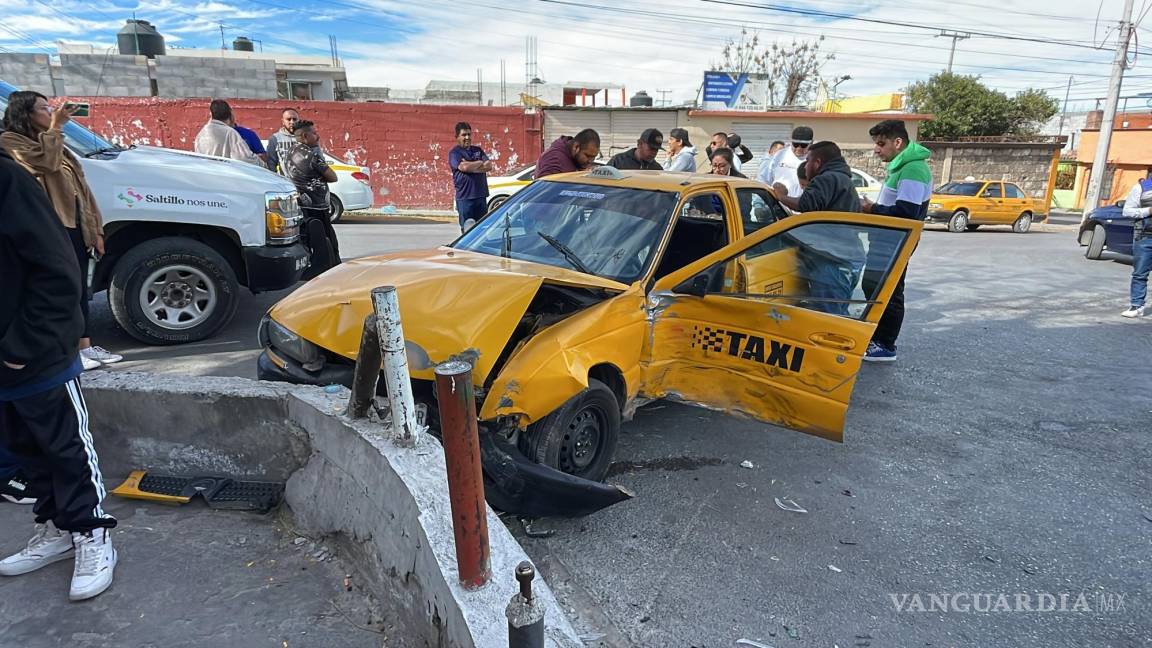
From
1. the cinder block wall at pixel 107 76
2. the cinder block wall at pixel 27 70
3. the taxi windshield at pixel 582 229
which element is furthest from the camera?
the cinder block wall at pixel 107 76

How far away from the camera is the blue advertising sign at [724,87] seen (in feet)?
85.6

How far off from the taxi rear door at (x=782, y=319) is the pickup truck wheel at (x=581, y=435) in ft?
1.52

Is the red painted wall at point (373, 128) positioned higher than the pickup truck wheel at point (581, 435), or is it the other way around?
the red painted wall at point (373, 128)

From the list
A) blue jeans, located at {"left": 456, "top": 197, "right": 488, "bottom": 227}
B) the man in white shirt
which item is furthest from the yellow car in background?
the man in white shirt

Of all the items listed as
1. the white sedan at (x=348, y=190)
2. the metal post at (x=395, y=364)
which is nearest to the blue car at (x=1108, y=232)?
the metal post at (x=395, y=364)

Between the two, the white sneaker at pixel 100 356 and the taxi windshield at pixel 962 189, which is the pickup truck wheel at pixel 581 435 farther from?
the taxi windshield at pixel 962 189

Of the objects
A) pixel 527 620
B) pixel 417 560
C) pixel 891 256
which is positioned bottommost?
pixel 417 560

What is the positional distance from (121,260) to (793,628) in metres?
5.10

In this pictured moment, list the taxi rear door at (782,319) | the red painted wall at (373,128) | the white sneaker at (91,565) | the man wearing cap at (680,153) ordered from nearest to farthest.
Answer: the white sneaker at (91,565) → the taxi rear door at (782,319) → the man wearing cap at (680,153) → the red painted wall at (373,128)

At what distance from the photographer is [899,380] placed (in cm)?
527

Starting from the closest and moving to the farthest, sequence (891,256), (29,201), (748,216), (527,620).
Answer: (527,620) → (29,201) → (891,256) → (748,216)

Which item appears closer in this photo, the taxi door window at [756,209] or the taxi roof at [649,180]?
the taxi roof at [649,180]

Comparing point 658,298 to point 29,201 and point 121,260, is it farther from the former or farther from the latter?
point 121,260

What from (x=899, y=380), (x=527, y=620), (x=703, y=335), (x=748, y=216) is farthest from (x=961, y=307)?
(x=527, y=620)
